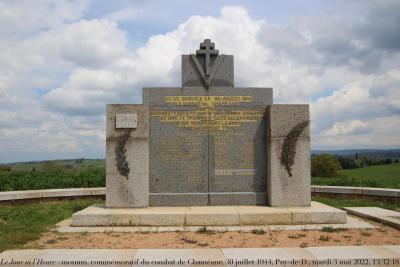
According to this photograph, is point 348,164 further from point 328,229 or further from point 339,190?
point 328,229

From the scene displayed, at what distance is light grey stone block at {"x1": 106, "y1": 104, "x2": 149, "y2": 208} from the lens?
9773 mm

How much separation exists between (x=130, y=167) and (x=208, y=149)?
1.90 m

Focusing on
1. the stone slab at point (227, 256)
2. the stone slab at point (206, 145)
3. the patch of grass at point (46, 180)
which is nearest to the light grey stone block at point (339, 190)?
the stone slab at point (206, 145)

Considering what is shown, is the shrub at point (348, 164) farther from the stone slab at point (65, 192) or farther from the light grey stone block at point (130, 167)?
the light grey stone block at point (130, 167)

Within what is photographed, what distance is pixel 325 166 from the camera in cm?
3105

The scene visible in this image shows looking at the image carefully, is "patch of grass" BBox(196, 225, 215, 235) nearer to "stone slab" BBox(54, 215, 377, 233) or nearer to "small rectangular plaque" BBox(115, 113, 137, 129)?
"stone slab" BBox(54, 215, 377, 233)

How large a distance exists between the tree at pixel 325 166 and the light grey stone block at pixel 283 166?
2087 centimetres

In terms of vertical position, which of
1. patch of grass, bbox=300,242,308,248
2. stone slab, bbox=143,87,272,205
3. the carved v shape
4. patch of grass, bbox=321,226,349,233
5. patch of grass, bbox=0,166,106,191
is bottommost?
patch of grass, bbox=300,242,308,248

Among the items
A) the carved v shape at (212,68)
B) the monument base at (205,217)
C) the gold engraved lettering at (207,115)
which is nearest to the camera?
the monument base at (205,217)

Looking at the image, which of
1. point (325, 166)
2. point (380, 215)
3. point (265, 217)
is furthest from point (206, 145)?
point (325, 166)

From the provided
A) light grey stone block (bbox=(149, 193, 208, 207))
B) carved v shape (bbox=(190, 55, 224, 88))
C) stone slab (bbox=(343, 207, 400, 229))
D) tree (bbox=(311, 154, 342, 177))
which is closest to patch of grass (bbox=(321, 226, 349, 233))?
stone slab (bbox=(343, 207, 400, 229))

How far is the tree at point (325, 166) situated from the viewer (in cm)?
3031

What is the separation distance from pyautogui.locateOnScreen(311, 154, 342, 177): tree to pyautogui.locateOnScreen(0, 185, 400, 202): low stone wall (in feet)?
53.7

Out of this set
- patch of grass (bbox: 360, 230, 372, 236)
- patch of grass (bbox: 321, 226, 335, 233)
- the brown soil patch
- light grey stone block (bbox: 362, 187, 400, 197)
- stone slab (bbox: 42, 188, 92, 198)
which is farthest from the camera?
stone slab (bbox: 42, 188, 92, 198)
